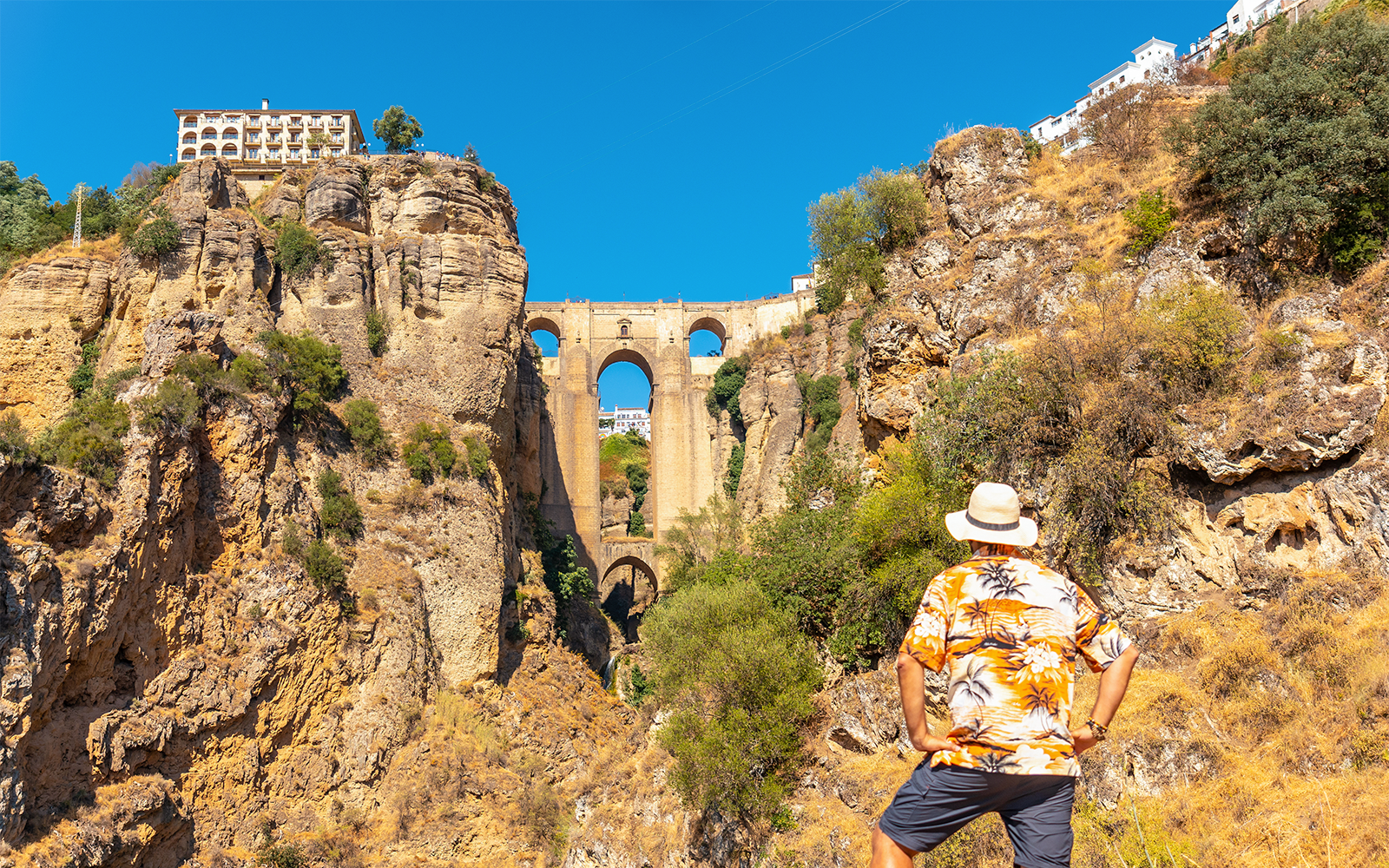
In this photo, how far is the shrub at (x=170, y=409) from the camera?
19031 mm

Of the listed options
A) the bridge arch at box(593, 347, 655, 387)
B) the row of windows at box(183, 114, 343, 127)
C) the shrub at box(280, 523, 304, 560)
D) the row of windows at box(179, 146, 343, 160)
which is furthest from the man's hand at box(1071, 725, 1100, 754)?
the row of windows at box(183, 114, 343, 127)

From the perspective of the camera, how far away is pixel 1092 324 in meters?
14.9

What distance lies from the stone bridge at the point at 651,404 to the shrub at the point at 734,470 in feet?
4.10

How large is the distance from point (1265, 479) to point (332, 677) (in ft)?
61.6

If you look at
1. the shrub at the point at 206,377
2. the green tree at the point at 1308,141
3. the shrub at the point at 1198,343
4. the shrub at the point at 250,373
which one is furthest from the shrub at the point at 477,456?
the green tree at the point at 1308,141

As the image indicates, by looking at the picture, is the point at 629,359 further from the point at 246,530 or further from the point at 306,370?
the point at 246,530

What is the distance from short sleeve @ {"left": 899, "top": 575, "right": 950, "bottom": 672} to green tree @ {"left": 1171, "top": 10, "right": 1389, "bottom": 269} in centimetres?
1302

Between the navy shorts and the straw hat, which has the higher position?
the straw hat

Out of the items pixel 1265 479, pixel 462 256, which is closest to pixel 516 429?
pixel 462 256

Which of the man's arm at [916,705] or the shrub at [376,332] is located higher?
the shrub at [376,332]

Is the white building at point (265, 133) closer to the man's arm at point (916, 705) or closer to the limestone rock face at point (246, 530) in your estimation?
the limestone rock face at point (246, 530)

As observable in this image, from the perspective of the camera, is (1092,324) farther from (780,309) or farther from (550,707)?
(780,309)

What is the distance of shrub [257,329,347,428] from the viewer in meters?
23.5

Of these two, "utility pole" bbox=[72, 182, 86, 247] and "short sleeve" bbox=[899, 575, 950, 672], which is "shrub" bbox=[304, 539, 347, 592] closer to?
"utility pole" bbox=[72, 182, 86, 247]
